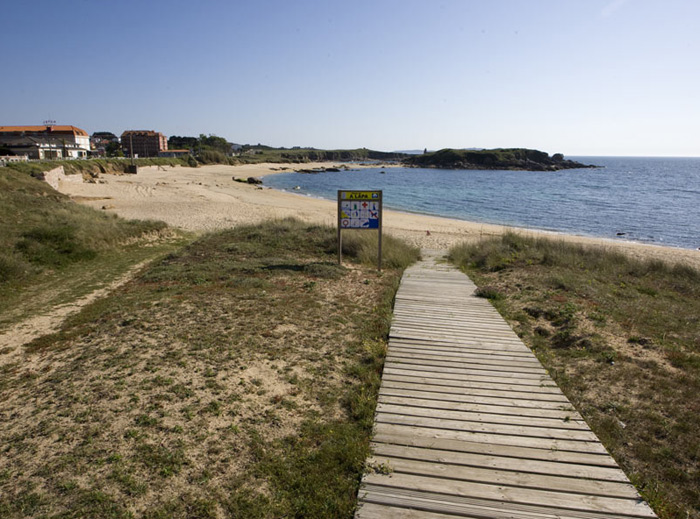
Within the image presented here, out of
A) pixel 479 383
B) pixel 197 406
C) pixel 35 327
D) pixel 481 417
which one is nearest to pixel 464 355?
pixel 479 383

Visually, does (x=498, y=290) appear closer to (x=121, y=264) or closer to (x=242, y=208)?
(x=121, y=264)

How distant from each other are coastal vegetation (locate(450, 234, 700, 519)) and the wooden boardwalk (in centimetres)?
35

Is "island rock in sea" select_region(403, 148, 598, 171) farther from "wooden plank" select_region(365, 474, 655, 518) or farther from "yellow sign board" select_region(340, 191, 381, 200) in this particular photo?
"wooden plank" select_region(365, 474, 655, 518)

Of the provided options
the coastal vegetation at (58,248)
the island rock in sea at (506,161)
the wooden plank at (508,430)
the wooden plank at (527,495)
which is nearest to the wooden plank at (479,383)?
the wooden plank at (508,430)

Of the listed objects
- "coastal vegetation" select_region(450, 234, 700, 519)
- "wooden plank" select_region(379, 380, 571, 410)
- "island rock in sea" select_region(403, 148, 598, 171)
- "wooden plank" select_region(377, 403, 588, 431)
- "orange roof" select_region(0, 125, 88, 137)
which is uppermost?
"orange roof" select_region(0, 125, 88, 137)

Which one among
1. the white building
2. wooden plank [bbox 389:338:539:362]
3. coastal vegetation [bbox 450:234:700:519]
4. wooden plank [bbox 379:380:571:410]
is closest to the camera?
coastal vegetation [bbox 450:234:700:519]

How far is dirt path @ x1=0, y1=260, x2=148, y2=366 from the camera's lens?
6.19 meters

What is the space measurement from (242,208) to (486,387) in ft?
89.2

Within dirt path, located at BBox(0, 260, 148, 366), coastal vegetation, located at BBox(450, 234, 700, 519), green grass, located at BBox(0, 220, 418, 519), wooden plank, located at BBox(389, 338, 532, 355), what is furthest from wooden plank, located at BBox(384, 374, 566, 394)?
dirt path, located at BBox(0, 260, 148, 366)

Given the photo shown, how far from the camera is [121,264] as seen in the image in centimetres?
1192

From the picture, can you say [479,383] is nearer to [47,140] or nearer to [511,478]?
[511,478]

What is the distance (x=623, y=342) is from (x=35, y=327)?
9.86 meters

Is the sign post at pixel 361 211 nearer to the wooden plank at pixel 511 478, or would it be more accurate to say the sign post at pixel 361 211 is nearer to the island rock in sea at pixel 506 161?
the wooden plank at pixel 511 478

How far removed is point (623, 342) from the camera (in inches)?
257
